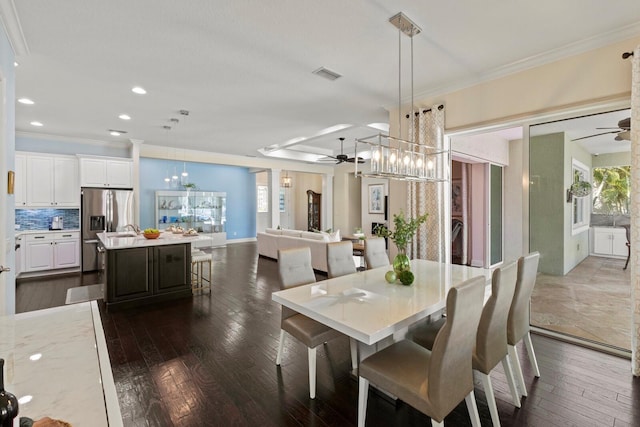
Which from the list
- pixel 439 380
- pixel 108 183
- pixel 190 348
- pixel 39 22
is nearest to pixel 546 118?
pixel 439 380

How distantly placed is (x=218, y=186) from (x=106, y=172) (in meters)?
3.81

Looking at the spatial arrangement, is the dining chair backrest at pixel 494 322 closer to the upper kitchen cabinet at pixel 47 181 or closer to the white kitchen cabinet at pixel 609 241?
the white kitchen cabinet at pixel 609 241

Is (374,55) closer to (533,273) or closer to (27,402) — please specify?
(533,273)

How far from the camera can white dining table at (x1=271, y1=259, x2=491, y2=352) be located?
176 centimetres

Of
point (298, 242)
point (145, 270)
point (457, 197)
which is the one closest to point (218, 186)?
point (298, 242)

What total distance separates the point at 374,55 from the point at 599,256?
3.34m

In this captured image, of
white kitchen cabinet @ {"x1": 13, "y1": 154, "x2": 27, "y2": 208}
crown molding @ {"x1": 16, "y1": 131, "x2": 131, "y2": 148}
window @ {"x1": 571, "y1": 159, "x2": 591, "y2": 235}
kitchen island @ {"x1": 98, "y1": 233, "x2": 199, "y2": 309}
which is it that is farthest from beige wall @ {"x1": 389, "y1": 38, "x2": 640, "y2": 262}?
white kitchen cabinet @ {"x1": 13, "y1": 154, "x2": 27, "y2": 208}

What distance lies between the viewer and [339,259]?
326 centimetres

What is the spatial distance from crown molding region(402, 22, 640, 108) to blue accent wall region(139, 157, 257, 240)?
7.65 m

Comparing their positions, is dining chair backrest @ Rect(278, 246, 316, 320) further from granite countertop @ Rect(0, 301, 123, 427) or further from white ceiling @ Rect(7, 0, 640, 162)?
white ceiling @ Rect(7, 0, 640, 162)

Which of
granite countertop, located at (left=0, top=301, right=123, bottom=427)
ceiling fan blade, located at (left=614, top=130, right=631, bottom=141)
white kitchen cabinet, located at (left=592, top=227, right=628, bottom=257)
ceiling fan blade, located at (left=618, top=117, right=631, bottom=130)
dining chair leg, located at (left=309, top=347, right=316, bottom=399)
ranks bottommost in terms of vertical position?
dining chair leg, located at (left=309, top=347, right=316, bottom=399)

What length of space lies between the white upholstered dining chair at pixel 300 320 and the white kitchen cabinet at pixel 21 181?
6.01 metres

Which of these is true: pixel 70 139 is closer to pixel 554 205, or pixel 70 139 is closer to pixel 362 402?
pixel 362 402

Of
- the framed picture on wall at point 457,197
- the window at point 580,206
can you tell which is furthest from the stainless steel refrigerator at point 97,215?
the window at point 580,206
